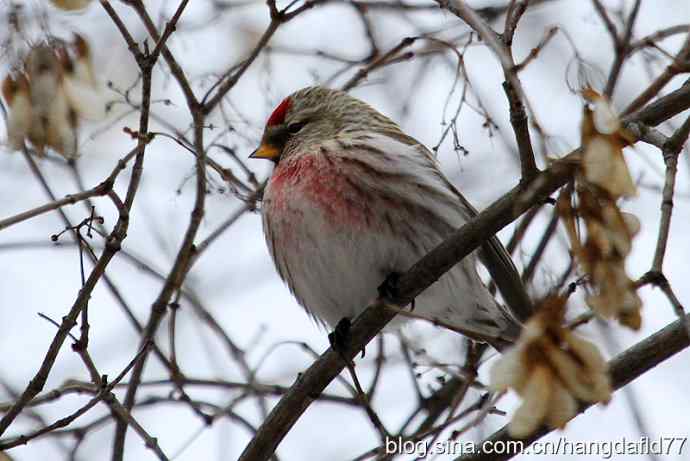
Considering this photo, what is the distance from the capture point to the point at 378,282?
12.2ft

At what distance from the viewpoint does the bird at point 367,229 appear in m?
3.66

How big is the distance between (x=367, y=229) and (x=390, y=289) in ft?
1.67

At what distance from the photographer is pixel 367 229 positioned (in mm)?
3650

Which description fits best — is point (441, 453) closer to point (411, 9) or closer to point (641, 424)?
point (641, 424)

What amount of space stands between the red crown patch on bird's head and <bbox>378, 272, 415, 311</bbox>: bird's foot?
1120 mm

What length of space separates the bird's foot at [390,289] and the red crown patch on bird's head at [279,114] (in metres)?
1.12

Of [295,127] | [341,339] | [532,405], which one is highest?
[295,127]

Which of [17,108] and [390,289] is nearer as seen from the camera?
[17,108]

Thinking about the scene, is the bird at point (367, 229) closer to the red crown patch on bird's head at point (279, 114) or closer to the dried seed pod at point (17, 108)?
the red crown patch on bird's head at point (279, 114)

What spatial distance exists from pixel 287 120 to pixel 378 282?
1049mm

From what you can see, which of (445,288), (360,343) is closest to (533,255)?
(445,288)

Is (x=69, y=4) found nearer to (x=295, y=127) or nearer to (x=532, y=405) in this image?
(x=532, y=405)

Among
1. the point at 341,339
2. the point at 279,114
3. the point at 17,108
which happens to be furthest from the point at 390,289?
the point at 279,114

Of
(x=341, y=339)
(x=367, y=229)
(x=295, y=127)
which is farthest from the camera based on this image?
(x=295, y=127)
